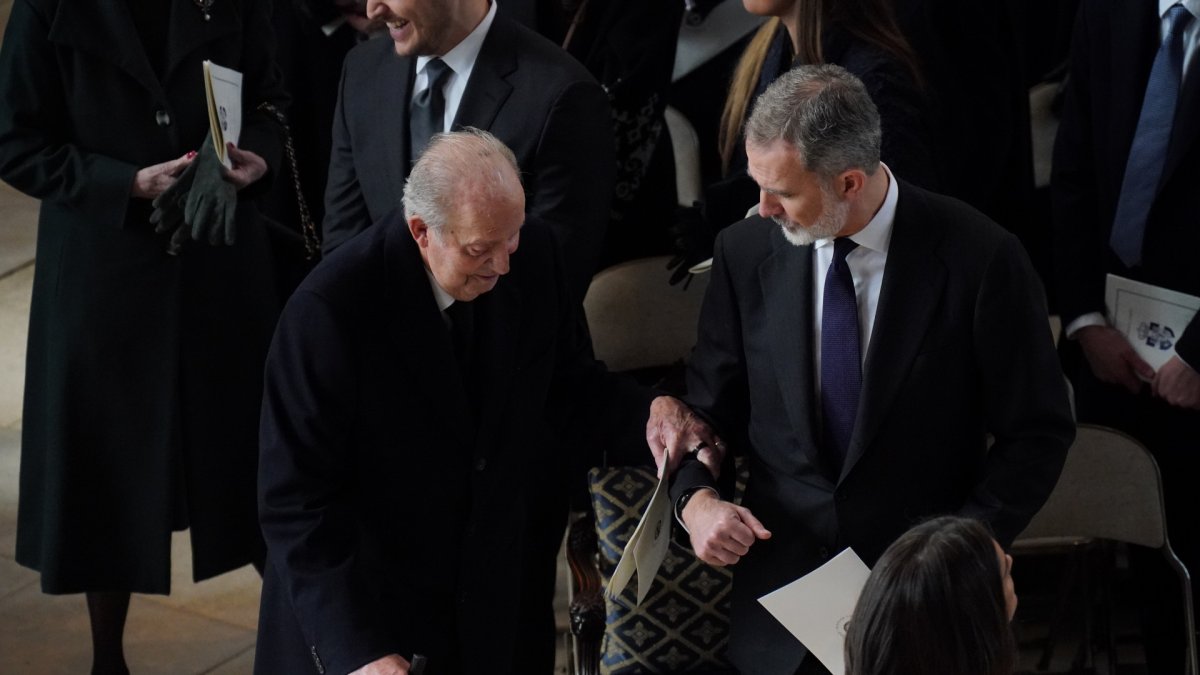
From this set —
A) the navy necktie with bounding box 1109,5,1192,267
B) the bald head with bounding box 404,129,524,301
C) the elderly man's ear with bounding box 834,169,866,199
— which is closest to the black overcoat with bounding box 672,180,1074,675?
the elderly man's ear with bounding box 834,169,866,199

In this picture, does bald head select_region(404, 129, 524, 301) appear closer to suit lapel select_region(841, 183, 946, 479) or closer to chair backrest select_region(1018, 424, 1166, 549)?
suit lapel select_region(841, 183, 946, 479)

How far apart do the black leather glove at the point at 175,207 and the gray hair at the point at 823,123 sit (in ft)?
5.77

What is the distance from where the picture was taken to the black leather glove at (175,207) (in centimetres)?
429

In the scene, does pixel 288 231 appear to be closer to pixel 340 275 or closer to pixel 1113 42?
pixel 340 275

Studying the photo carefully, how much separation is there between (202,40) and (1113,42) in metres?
2.30

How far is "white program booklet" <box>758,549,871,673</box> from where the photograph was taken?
10.4ft

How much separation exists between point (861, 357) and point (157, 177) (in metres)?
1.98

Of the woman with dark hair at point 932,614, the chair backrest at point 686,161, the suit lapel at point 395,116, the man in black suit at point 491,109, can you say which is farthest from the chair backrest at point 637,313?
the woman with dark hair at point 932,614

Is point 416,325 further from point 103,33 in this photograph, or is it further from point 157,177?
point 103,33

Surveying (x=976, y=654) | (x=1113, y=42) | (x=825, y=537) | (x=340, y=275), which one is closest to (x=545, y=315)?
(x=340, y=275)

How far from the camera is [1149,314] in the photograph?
420cm

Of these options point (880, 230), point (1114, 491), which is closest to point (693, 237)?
point (880, 230)

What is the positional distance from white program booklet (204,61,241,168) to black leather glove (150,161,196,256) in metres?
0.10

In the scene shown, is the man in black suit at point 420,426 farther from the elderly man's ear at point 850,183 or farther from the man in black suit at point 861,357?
the elderly man's ear at point 850,183
